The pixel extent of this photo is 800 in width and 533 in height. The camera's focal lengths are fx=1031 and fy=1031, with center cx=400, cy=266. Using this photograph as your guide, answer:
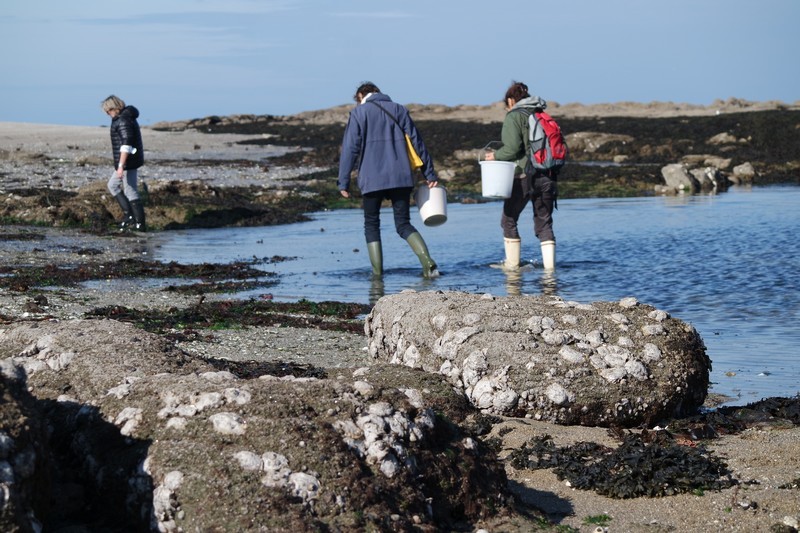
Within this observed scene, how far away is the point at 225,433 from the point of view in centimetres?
403

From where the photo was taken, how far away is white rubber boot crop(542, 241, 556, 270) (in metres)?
14.0

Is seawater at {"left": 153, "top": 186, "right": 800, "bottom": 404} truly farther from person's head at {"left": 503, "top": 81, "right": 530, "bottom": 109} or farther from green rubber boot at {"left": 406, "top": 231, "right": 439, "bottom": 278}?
person's head at {"left": 503, "top": 81, "right": 530, "bottom": 109}

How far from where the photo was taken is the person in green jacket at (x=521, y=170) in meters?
12.7

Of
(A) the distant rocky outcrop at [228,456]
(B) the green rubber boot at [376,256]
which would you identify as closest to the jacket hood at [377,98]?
(B) the green rubber boot at [376,256]

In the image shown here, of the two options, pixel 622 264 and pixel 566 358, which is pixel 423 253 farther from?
pixel 566 358

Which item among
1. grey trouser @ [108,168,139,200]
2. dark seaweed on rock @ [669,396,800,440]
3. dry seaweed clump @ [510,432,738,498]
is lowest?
dark seaweed on rock @ [669,396,800,440]

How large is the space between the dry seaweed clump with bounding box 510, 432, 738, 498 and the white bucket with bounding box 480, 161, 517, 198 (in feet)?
23.4

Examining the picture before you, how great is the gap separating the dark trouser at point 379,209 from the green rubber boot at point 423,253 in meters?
0.09

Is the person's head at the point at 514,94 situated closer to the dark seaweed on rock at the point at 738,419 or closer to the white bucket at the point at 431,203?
the white bucket at the point at 431,203

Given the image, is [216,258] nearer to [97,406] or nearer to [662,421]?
[662,421]

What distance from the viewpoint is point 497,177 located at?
12.6m

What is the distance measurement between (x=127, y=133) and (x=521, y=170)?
7.75m

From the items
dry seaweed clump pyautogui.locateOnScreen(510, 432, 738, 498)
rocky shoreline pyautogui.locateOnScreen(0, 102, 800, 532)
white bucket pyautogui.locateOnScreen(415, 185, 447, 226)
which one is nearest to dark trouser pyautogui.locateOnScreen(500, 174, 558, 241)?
white bucket pyautogui.locateOnScreen(415, 185, 447, 226)

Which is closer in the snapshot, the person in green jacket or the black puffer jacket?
the person in green jacket
